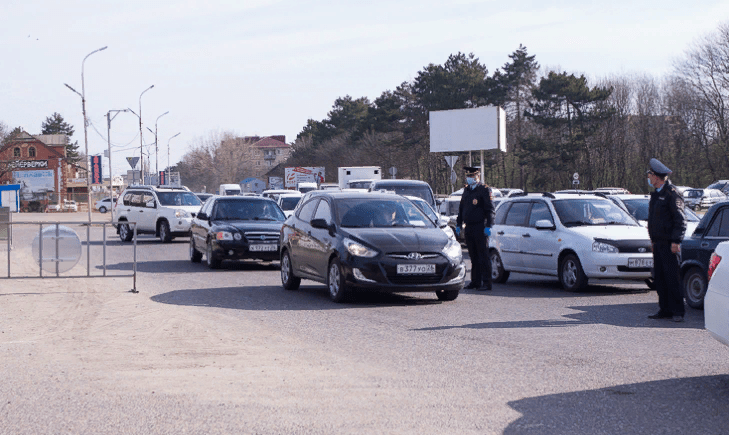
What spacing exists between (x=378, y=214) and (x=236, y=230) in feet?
19.5

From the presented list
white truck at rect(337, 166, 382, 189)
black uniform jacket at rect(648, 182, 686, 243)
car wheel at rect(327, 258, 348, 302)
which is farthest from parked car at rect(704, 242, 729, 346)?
white truck at rect(337, 166, 382, 189)

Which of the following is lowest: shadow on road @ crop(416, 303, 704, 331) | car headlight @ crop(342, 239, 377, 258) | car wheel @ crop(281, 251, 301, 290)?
shadow on road @ crop(416, 303, 704, 331)

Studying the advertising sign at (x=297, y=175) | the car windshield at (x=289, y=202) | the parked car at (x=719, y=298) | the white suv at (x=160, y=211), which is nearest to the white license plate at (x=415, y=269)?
the parked car at (x=719, y=298)

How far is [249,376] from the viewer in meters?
6.90

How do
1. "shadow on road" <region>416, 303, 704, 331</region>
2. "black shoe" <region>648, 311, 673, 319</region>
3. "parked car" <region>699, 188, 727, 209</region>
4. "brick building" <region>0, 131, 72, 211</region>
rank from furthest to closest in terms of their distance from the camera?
1. "brick building" <region>0, 131, 72, 211</region>
2. "parked car" <region>699, 188, 727, 209</region>
3. "black shoe" <region>648, 311, 673, 319</region>
4. "shadow on road" <region>416, 303, 704, 331</region>

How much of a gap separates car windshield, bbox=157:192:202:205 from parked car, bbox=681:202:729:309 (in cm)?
2115

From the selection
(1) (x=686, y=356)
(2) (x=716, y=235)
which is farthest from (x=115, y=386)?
(2) (x=716, y=235)

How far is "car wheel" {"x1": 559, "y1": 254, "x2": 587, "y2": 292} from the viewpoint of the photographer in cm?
1355

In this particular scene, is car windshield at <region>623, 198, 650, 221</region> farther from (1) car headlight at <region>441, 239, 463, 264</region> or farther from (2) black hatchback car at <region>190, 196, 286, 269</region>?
(2) black hatchback car at <region>190, 196, 286, 269</region>

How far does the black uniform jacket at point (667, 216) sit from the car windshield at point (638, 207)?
765 centimetres

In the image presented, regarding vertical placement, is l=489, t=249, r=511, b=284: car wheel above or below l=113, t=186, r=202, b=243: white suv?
below

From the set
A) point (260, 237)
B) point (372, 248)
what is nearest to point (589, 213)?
point (372, 248)

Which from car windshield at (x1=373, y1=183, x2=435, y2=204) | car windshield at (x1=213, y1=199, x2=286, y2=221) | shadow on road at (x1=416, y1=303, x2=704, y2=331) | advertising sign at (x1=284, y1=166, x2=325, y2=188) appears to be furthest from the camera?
advertising sign at (x1=284, y1=166, x2=325, y2=188)

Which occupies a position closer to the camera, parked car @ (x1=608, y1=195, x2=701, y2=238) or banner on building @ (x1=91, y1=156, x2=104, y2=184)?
parked car @ (x1=608, y1=195, x2=701, y2=238)
